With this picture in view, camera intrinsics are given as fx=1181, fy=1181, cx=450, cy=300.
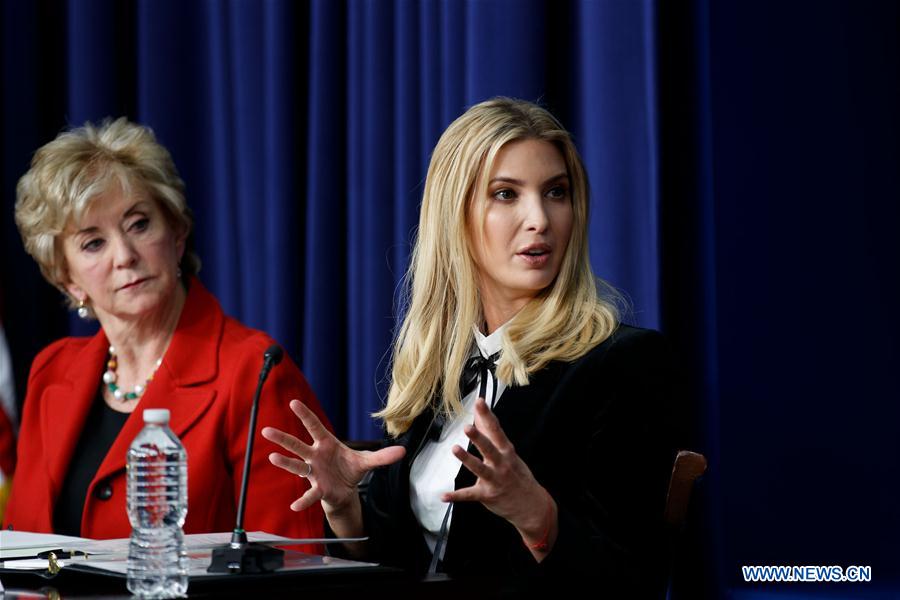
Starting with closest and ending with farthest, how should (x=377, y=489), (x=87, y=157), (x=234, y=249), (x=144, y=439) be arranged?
(x=144, y=439) → (x=377, y=489) → (x=87, y=157) → (x=234, y=249)

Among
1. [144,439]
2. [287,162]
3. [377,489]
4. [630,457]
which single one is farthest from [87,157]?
[630,457]

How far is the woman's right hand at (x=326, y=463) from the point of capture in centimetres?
172

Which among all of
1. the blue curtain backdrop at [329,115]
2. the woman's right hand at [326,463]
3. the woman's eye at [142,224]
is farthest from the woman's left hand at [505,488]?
the woman's eye at [142,224]

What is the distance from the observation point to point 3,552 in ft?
5.45

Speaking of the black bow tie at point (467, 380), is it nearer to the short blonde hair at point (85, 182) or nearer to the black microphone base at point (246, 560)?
the black microphone base at point (246, 560)

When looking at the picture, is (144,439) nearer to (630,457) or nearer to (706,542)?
(630,457)

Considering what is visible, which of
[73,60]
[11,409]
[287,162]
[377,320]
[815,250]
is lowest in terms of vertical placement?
[11,409]

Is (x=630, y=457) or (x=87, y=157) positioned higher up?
(x=87, y=157)

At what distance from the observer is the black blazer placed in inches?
69.9

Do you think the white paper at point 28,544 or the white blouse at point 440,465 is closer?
the white paper at point 28,544

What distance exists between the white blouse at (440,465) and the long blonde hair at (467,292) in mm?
27

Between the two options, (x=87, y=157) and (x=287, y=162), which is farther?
(x=287, y=162)

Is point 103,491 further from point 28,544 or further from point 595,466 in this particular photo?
point 595,466

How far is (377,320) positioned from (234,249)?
0.54 metres
